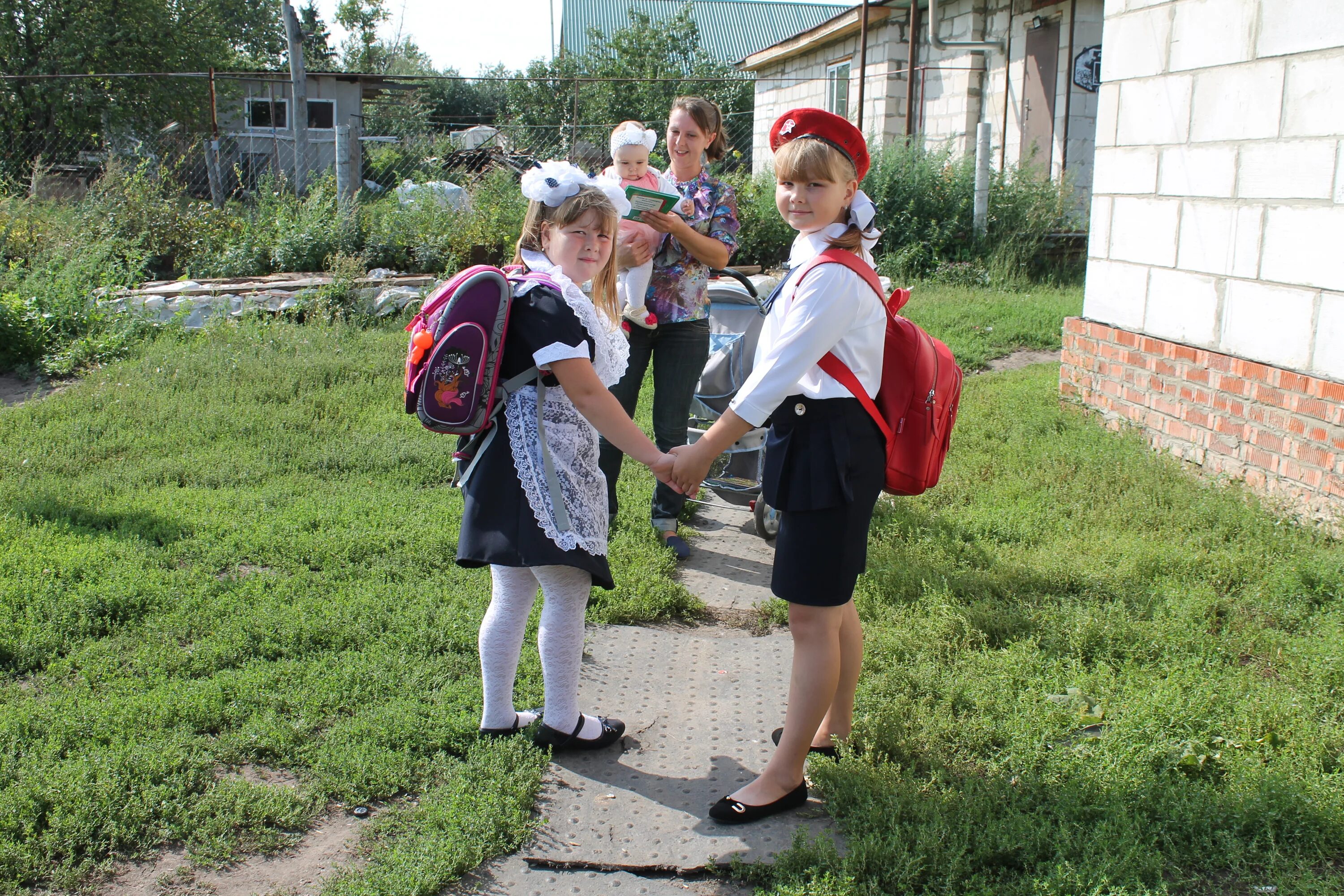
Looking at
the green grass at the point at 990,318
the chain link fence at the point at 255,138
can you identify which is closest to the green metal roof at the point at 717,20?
the chain link fence at the point at 255,138

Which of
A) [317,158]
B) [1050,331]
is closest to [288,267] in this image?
[317,158]

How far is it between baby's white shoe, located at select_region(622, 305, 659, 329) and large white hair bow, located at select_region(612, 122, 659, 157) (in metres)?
0.64

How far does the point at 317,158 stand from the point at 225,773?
13.0 metres

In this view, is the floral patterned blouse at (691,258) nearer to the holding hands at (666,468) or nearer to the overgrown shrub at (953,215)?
the holding hands at (666,468)

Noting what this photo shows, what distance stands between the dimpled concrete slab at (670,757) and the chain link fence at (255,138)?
802 cm

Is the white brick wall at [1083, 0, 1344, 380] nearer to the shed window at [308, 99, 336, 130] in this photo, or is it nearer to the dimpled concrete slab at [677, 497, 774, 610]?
the dimpled concrete slab at [677, 497, 774, 610]

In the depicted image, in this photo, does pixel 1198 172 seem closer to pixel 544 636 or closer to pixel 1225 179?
pixel 1225 179

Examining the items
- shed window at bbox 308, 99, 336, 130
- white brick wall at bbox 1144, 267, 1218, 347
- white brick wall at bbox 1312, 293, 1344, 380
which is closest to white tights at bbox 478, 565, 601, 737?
white brick wall at bbox 1312, 293, 1344, 380

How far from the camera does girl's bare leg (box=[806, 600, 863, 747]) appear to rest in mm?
2766

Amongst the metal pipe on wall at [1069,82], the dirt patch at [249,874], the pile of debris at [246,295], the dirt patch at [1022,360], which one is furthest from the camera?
the metal pipe on wall at [1069,82]

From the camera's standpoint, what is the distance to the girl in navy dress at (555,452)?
2689mm

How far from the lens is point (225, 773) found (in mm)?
2848

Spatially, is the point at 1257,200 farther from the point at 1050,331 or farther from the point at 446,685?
the point at 446,685

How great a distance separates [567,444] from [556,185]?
0.71 meters
